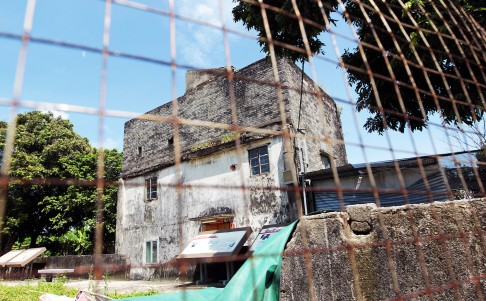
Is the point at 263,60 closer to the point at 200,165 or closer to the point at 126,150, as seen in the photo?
the point at 200,165

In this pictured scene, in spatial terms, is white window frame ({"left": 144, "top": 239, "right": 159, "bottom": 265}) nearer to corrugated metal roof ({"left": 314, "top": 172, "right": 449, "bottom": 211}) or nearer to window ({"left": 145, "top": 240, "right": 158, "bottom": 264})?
window ({"left": 145, "top": 240, "right": 158, "bottom": 264})

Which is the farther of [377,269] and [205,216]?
[205,216]

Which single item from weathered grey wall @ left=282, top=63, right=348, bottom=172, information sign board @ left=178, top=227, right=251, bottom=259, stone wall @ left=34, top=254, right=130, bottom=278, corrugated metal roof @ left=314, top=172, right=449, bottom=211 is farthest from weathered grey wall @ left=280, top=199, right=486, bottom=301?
stone wall @ left=34, top=254, right=130, bottom=278

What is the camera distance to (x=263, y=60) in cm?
1084

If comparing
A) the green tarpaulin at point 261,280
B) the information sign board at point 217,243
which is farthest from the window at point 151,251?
the green tarpaulin at point 261,280

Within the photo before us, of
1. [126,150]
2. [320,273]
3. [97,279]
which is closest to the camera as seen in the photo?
[97,279]

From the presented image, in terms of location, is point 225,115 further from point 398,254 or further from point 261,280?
point 398,254

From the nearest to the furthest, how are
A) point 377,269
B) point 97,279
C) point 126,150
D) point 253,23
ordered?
point 97,279 → point 377,269 → point 253,23 → point 126,150

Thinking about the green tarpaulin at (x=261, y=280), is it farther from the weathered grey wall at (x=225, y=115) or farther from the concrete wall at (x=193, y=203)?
the weathered grey wall at (x=225, y=115)

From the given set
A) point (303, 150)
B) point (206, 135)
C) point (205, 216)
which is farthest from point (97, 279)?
point (206, 135)

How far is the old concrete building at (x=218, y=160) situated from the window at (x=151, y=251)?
1.4 inches

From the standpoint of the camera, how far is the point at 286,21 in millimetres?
5383

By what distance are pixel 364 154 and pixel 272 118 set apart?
341 inches

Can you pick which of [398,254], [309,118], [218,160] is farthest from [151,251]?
[398,254]
